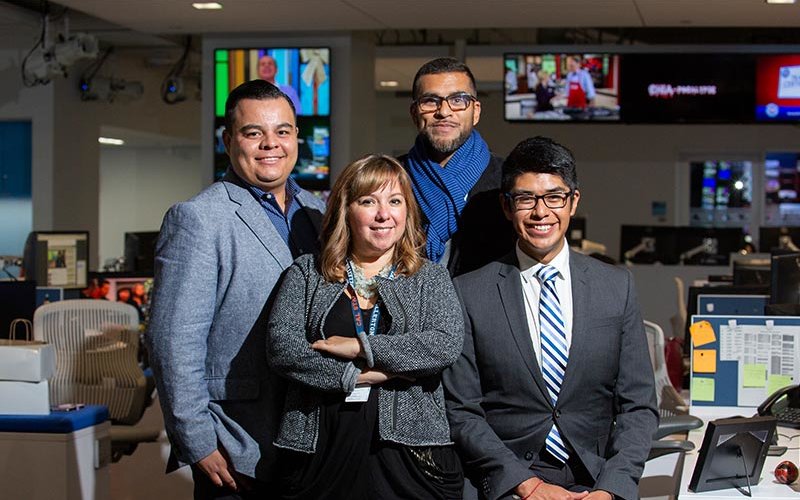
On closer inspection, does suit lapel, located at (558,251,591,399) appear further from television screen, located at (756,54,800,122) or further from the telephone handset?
television screen, located at (756,54,800,122)

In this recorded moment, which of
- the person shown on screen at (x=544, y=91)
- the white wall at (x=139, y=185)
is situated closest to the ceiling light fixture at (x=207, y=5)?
the person shown on screen at (x=544, y=91)

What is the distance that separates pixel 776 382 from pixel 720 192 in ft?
36.3

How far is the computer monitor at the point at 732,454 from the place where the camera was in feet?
9.29

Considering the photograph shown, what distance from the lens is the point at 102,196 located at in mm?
16750

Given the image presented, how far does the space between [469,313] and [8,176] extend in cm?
1005

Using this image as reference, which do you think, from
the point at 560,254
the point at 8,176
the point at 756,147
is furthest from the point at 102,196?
the point at 560,254

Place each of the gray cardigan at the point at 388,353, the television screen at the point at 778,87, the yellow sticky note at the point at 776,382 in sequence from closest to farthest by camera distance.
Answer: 1. the gray cardigan at the point at 388,353
2. the yellow sticky note at the point at 776,382
3. the television screen at the point at 778,87

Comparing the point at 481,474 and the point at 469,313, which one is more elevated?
the point at 469,313

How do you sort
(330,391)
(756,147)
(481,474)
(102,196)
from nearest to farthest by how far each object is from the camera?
(330,391) < (481,474) < (756,147) < (102,196)

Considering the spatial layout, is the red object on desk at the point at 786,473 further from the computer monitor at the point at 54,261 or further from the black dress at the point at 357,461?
the computer monitor at the point at 54,261

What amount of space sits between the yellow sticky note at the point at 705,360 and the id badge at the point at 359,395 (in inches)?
73.8

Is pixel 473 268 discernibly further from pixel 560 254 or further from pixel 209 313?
pixel 209 313

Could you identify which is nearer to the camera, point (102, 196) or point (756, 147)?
point (756, 147)

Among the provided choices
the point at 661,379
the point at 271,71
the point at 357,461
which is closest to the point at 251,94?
the point at 357,461
